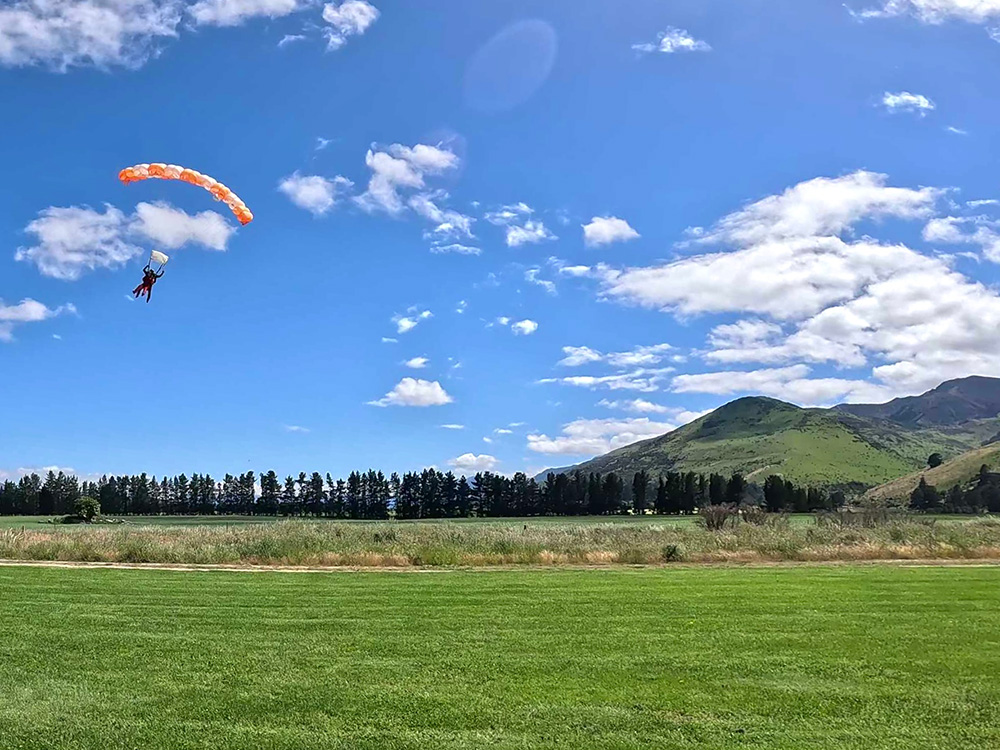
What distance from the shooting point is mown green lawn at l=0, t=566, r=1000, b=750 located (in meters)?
6.98

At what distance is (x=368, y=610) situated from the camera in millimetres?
14133

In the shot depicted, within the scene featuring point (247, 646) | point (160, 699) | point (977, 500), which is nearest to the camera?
point (160, 699)

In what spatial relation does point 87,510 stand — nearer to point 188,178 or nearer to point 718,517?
point 718,517

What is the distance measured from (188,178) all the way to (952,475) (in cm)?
14969

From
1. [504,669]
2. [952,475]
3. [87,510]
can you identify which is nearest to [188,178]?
[504,669]

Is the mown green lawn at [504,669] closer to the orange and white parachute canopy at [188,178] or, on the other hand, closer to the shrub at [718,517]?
the orange and white parachute canopy at [188,178]

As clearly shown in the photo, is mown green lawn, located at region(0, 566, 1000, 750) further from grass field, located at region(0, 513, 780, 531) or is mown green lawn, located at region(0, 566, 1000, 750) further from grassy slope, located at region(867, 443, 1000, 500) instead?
grassy slope, located at region(867, 443, 1000, 500)

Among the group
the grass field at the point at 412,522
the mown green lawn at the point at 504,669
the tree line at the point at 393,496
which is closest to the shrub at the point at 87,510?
the grass field at the point at 412,522

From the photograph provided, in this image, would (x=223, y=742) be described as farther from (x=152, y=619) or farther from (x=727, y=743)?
(x=152, y=619)

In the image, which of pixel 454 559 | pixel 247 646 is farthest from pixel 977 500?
pixel 247 646

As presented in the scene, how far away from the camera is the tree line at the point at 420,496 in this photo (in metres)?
119

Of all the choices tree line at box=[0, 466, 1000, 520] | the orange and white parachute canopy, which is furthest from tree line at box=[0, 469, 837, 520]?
the orange and white parachute canopy

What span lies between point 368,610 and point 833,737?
895 centimetres

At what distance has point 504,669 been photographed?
9.27 meters
